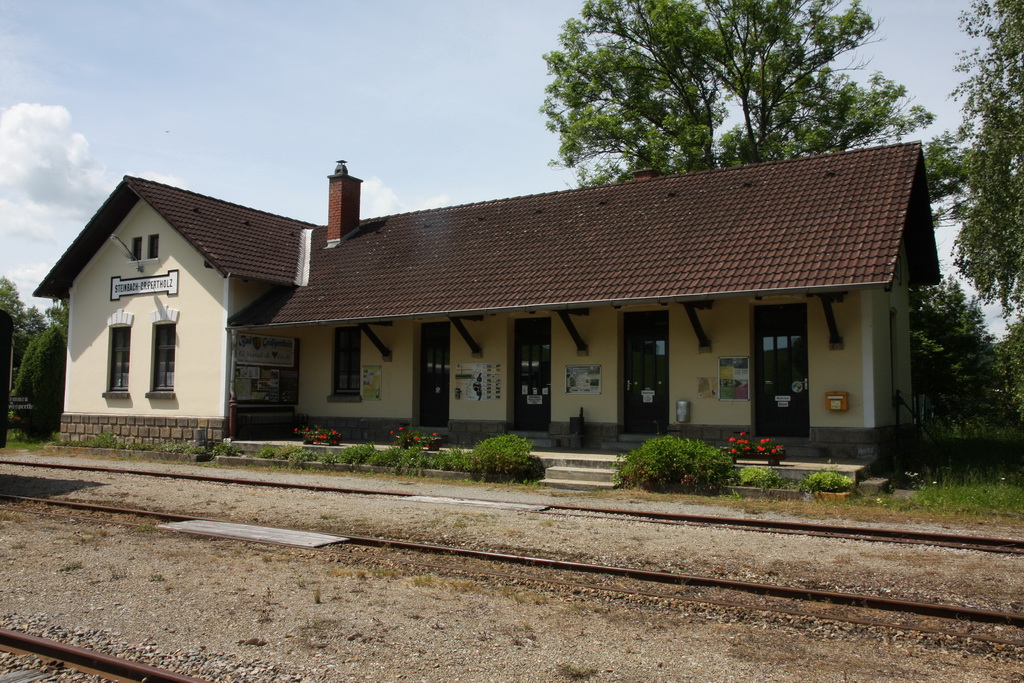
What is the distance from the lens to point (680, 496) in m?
11.6

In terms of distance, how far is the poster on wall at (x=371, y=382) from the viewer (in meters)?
18.3

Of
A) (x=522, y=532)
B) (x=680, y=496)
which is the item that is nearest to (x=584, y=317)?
(x=680, y=496)

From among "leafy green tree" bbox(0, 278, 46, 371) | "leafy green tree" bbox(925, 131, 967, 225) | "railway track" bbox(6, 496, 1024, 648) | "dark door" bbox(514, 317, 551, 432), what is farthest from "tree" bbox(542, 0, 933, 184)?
"leafy green tree" bbox(0, 278, 46, 371)

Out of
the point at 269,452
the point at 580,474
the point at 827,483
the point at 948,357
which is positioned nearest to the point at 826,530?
the point at 827,483

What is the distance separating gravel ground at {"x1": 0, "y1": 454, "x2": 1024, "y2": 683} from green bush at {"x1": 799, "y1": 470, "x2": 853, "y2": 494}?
250 centimetres

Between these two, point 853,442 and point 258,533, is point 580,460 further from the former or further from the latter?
point 258,533

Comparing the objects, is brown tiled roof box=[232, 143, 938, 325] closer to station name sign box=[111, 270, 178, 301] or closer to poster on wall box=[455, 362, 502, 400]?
poster on wall box=[455, 362, 502, 400]

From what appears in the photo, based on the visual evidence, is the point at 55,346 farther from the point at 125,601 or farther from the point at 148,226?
the point at 125,601

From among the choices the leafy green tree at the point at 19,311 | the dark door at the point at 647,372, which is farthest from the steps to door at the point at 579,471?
the leafy green tree at the point at 19,311

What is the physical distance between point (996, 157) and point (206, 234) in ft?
56.7

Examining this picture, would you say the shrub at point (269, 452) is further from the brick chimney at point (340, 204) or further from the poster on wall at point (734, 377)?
the poster on wall at point (734, 377)

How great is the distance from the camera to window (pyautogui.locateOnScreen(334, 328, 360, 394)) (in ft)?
63.0

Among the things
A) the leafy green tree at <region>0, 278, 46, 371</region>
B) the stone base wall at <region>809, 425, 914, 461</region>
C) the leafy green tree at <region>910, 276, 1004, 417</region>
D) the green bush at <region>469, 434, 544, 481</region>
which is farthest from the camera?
the leafy green tree at <region>0, 278, 46, 371</region>

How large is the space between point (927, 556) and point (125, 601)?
6860mm
